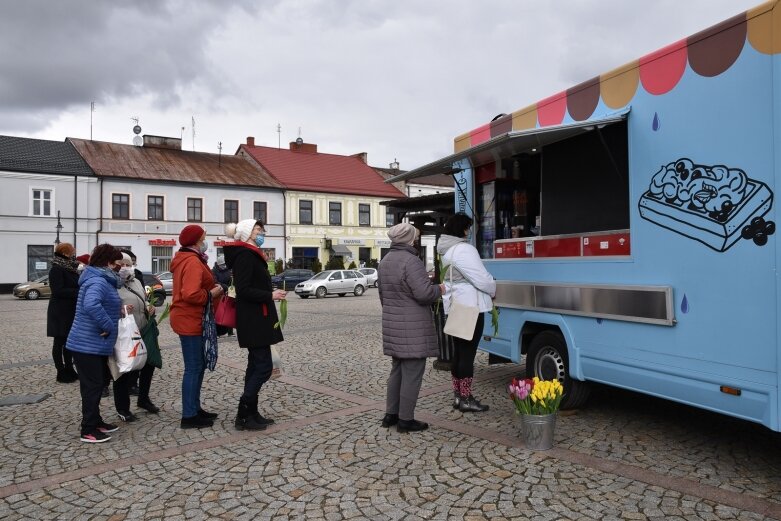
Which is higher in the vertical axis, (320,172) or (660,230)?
(320,172)

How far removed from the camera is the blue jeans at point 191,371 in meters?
5.39

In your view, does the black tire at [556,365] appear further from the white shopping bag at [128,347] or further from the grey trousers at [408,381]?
the white shopping bag at [128,347]

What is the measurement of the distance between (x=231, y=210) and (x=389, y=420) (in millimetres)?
36550

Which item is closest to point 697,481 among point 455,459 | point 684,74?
point 455,459

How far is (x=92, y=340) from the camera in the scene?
5137mm

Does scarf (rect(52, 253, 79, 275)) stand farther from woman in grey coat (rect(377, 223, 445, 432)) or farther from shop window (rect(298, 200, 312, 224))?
shop window (rect(298, 200, 312, 224))

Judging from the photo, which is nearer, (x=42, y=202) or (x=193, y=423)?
(x=193, y=423)

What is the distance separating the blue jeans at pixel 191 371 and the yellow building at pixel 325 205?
122 feet

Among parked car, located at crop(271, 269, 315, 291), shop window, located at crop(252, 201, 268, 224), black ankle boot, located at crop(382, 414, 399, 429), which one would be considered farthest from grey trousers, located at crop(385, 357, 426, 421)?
shop window, located at crop(252, 201, 268, 224)

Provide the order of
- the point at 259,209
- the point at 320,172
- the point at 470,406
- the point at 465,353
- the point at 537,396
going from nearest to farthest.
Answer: the point at 537,396
the point at 465,353
the point at 470,406
the point at 259,209
the point at 320,172

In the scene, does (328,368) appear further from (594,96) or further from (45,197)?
(45,197)

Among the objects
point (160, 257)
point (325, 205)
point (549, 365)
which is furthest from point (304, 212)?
point (549, 365)

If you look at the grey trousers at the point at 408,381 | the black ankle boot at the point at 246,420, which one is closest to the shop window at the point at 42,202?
the black ankle boot at the point at 246,420

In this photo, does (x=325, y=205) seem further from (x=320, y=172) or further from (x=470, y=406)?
(x=470, y=406)
